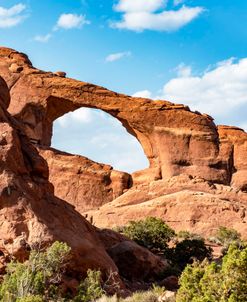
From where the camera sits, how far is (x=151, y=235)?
2708 centimetres

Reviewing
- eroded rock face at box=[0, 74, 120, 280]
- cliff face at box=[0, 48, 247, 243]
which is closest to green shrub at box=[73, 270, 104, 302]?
eroded rock face at box=[0, 74, 120, 280]

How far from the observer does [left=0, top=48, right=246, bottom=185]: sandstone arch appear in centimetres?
4722

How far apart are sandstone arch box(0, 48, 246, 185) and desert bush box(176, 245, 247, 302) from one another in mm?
35834

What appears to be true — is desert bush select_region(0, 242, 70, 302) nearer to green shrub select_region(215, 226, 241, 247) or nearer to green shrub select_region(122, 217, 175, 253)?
green shrub select_region(122, 217, 175, 253)

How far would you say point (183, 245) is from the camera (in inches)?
992

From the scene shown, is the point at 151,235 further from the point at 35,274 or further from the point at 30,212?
the point at 35,274

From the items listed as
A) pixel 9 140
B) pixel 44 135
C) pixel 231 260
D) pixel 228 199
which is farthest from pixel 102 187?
pixel 231 260

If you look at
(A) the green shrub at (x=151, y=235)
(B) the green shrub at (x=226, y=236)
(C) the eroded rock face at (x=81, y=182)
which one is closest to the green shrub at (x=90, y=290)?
(A) the green shrub at (x=151, y=235)

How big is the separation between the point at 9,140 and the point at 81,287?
519 cm

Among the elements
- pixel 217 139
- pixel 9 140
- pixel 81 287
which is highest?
pixel 217 139

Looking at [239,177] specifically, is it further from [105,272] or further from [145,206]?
[105,272]

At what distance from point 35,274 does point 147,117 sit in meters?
35.2

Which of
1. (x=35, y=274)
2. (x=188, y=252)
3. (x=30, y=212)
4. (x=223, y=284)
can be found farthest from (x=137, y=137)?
(x=223, y=284)

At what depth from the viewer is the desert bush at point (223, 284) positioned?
1010cm
